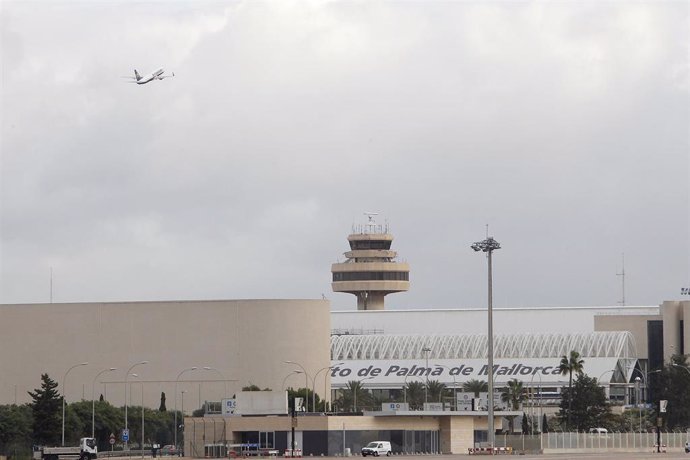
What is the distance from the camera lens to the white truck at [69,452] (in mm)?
104050

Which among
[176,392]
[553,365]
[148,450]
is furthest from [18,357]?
[553,365]

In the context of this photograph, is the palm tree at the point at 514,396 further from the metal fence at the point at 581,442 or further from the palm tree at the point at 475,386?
the metal fence at the point at 581,442

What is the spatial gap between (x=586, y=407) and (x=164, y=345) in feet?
180

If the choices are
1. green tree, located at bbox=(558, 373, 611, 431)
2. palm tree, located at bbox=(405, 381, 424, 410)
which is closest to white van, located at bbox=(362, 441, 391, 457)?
green tree, located at bbox=(558, 373, 611, 431)

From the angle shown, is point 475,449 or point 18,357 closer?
point 475,449

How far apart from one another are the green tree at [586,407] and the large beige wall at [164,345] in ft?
123

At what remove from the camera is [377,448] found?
363 feet

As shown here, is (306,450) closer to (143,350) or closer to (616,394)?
(143,350)

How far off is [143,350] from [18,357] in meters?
15.3

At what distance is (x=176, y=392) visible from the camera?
575ft

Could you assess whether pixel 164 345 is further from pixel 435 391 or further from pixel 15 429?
pixel 15 429

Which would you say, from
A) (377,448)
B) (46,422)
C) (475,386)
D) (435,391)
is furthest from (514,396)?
(46,422)

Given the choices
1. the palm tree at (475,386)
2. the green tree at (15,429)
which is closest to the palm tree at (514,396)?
the palm tree at (475,386)

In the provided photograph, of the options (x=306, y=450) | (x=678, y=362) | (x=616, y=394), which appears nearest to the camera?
(x=306, y=450)
